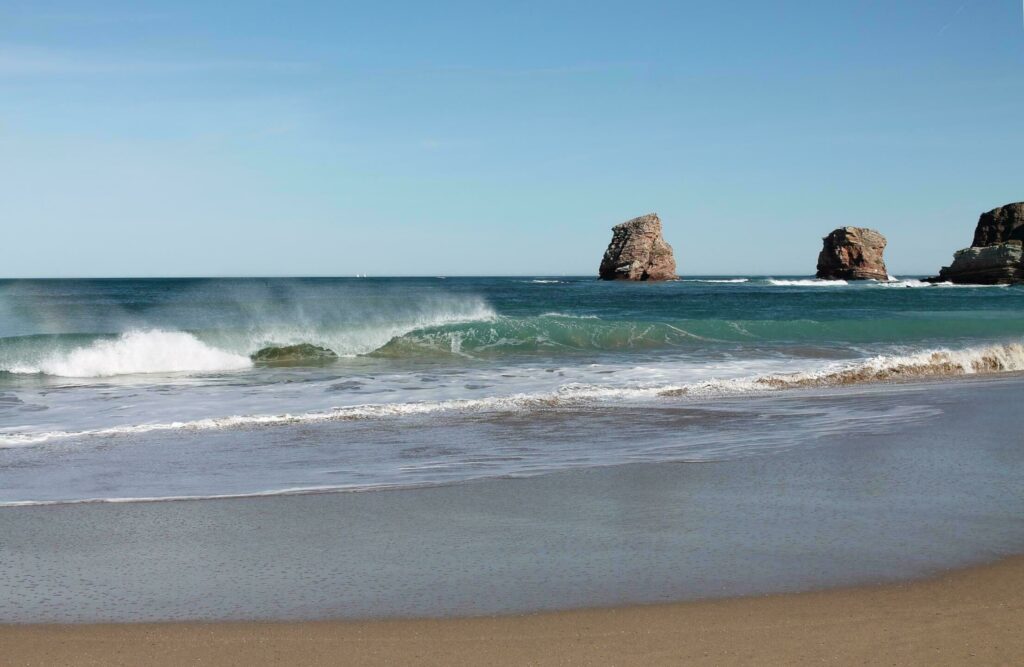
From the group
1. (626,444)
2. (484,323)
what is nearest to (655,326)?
(484,323)

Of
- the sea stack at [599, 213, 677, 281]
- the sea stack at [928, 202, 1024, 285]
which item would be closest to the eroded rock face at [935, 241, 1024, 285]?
the sea stack at [928, 202, 1024, 285]

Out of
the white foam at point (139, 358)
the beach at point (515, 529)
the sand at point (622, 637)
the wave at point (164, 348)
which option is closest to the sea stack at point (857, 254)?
the wave at point (164, 348)

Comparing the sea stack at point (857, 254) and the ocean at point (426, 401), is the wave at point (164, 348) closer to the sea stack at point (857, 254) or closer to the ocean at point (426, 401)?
the ocean at point (426, 401)

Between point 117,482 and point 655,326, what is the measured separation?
2161 cm

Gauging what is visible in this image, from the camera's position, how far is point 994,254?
83.0 meters

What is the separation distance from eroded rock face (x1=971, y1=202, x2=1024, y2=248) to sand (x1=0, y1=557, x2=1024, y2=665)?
95.5 metres

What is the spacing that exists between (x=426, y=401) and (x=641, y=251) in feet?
292

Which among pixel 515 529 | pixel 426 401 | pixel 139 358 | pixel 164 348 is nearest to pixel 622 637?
pixel 515 529

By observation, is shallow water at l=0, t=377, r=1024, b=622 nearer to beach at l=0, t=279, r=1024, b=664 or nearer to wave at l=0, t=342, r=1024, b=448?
beach at l=0, t=279, r=1024, b=664

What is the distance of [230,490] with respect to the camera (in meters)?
6.57

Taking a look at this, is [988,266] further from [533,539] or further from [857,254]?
[533,539]

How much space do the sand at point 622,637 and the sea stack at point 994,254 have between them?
295 feet

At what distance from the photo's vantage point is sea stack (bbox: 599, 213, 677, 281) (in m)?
98.2

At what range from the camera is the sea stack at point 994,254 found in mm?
81688
